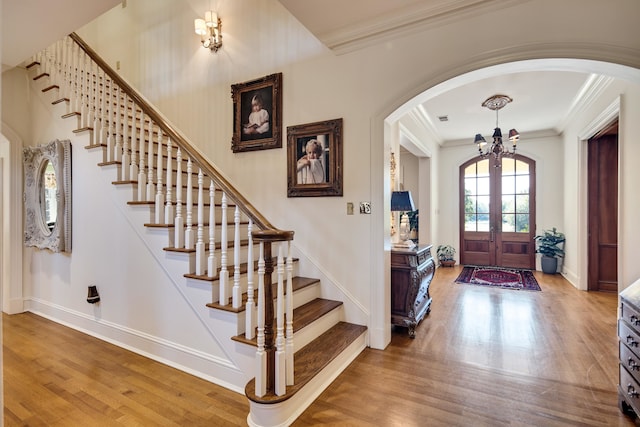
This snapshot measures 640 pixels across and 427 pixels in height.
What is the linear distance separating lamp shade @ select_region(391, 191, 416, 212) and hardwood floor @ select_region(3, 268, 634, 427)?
4.27ft

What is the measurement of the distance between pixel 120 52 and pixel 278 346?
5.28 m

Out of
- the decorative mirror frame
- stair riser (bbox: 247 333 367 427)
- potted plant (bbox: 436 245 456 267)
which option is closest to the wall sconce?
the decorative mirror frame

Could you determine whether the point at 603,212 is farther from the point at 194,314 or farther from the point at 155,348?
the point at 155,348

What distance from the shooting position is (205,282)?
251cm

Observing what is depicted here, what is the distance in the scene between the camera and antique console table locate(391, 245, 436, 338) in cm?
326

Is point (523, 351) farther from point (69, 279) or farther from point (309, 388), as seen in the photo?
point (69, 279)

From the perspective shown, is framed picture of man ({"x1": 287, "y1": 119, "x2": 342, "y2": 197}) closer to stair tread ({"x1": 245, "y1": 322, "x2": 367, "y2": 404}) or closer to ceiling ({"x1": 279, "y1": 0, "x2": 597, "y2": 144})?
ceiling ({"x1": 279, "y1": 0, "x2": 597, "y2": 144})

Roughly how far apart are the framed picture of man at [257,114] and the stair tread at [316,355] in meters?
2.00

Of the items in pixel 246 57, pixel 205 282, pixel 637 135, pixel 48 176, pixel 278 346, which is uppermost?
pixel 246 57

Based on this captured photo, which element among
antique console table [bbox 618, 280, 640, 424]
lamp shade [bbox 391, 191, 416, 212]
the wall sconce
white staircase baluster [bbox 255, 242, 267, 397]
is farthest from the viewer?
the wall sconce

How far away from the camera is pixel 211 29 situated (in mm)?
3902

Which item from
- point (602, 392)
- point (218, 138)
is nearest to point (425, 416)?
point (602, 392)

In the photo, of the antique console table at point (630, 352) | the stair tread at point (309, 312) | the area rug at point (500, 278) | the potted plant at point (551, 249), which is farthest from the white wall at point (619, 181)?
the stair tread at point (309, 312)

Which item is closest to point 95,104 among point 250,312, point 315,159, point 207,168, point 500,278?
point 207,168
